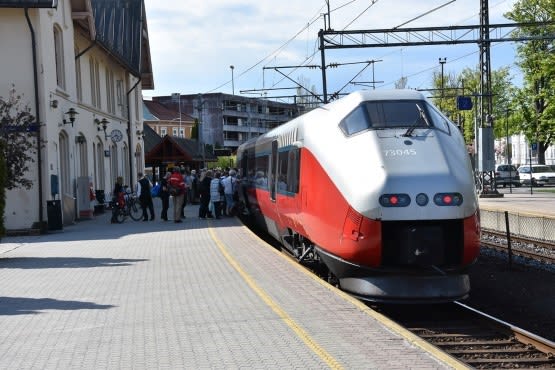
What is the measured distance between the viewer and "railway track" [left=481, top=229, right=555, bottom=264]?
1535 centimetres

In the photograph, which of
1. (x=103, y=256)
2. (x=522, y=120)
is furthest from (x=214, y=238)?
(x=522, y=120)

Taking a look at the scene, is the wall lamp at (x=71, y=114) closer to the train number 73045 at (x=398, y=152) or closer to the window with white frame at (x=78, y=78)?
the window with white frame at (x=78, y=78)

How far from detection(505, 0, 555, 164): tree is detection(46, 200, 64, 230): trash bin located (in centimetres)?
3296

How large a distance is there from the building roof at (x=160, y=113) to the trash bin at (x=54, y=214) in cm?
8101

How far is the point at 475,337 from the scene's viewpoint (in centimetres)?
855

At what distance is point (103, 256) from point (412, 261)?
7.67 meters

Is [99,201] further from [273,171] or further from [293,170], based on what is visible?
[293,170]

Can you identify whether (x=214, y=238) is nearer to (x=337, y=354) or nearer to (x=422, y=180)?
(x=422, y=180)

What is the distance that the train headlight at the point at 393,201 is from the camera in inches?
330

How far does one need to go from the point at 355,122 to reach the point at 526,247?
374 inches

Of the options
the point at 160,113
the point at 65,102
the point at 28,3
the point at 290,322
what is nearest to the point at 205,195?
the point at 65,102

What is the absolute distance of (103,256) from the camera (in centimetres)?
1418

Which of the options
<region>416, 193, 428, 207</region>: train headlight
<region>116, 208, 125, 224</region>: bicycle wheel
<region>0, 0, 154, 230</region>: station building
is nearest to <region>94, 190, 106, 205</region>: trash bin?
<region>0, 0, 154, 230</region>: station building

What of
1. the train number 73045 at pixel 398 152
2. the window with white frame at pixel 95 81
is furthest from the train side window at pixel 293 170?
the window with white frame at pixel 95 81
